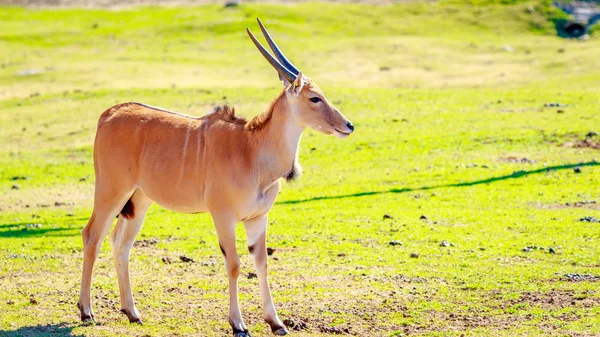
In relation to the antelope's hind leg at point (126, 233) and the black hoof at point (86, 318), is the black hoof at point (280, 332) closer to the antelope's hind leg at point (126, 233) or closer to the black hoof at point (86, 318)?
the antelope's hind leg at point (126, 233)

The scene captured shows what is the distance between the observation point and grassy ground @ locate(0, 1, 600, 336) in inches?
402

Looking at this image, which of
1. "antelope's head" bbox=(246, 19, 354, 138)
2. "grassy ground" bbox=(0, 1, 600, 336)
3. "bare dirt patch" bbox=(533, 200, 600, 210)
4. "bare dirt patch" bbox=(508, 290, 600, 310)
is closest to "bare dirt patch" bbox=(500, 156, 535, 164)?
"grassy ground" bbox=(0, 1, 600, 336)

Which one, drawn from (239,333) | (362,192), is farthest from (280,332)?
(362,192)

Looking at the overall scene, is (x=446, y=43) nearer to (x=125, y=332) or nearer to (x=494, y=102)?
(x=494, y=102)

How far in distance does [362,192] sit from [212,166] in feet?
26.6

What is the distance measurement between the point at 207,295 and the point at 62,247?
3572 mm

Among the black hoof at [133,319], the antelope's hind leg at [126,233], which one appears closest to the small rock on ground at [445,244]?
the antelope's hind leg at [126,233]

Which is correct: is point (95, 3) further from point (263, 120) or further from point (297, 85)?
point (297, 85)

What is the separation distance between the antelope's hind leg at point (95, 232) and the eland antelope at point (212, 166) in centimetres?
1

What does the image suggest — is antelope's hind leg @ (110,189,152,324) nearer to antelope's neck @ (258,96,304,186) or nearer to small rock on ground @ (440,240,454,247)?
antelope's neck @ (258,96,304,186)

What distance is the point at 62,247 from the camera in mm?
13516

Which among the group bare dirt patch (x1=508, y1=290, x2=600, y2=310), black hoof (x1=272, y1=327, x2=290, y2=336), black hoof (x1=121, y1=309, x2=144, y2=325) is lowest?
bare dirt patch (x1=508, y1=290, x2=600, y2=310)

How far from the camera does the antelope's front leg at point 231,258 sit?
30.0 ft

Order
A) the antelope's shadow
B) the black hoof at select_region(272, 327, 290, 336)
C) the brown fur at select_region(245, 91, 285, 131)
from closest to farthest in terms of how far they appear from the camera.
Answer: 1. the antelope's shadow
2. the black hoof at select_region(272, 327, 290, 336)
3. the brown fur at select_region(245, 91, 285, 131)
